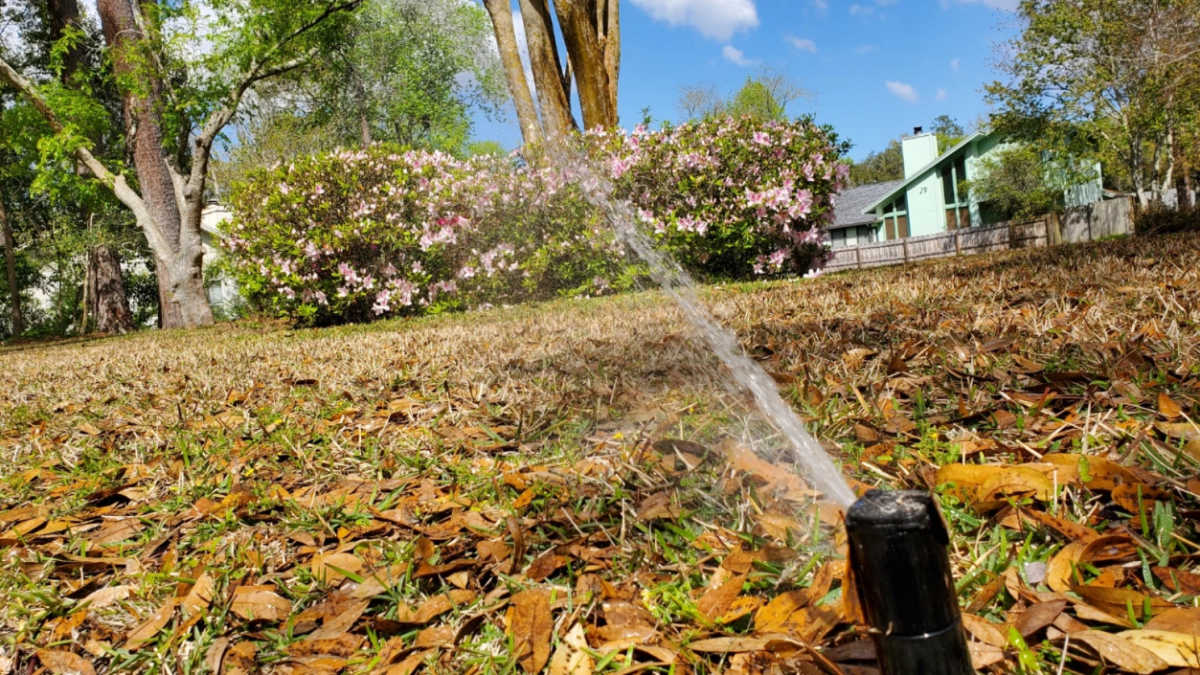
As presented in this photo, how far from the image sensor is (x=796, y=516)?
1279 mm

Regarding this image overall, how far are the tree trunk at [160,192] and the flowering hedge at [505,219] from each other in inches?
229

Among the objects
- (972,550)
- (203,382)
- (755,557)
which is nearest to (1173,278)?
(972,550)

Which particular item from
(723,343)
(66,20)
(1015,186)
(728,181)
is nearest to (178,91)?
(66,20)

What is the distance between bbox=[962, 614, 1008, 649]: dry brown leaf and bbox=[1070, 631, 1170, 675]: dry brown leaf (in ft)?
0.27

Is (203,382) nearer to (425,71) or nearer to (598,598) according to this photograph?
(598,598)

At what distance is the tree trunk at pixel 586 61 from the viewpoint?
11023 millimetres

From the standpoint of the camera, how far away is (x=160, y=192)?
13742 mm

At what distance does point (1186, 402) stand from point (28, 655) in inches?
89.1

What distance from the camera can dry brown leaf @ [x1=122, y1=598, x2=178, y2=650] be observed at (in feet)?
3.92

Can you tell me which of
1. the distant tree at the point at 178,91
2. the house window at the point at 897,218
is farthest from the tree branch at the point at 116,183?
the house window at the point at 897,218

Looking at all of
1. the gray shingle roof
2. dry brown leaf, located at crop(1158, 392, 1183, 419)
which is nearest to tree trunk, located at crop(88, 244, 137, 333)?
dry brown leaf, located at crop(1158, 392, 1183, 419)

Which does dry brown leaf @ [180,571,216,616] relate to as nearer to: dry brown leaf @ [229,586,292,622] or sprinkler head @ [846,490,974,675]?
dry brown leaf @ [229,586,292,622]

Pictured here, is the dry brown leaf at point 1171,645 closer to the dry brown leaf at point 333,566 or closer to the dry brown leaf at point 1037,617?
the dry brown leaf at point 1037,617

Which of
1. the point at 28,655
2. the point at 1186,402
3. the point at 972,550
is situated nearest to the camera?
the point at 972,550
